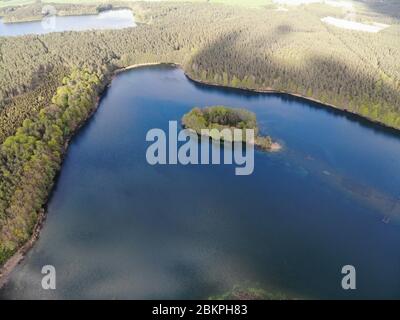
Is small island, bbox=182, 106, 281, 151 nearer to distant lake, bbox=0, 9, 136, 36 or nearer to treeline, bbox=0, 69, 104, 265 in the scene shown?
treeline, bbox=0, 69, 104, 265

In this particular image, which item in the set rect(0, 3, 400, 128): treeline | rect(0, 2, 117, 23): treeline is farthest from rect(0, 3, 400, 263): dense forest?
rect(0, 2, 117, 23): treeline

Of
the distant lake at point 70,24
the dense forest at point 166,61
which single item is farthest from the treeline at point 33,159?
the distant lake at point 70,24

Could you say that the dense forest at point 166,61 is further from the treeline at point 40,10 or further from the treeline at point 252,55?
the treeline at point 40,10

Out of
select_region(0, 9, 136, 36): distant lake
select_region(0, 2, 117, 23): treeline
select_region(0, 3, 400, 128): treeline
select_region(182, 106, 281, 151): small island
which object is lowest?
select_region(182, 106, 281, 151): small island

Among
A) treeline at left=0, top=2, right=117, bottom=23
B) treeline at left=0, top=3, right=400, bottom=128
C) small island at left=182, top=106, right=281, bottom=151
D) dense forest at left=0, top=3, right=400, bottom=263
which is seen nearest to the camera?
dense forest at left=0, top=3, right=400, bottom=263

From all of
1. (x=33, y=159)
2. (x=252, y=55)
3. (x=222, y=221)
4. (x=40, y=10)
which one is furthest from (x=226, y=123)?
(x=40, y=10)
